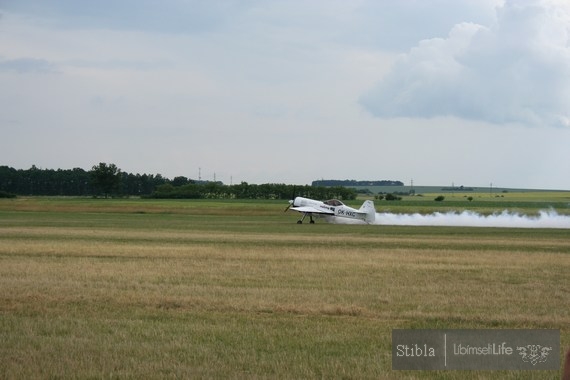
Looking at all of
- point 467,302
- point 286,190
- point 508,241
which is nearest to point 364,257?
point 467,302

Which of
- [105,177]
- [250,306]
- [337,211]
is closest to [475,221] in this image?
[337,211]

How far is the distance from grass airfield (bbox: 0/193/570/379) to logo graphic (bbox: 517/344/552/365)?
0.67 feet

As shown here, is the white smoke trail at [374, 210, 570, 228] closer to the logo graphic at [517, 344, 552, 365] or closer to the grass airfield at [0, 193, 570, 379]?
the grass airfield at [0, 193, 570, 379]

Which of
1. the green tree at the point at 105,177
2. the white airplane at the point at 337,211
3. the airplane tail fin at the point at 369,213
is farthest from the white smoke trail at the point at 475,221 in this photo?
A: the green tree at the point at 105,177

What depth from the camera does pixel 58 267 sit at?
24281mm

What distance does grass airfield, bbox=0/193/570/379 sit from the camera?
11641 millimetres

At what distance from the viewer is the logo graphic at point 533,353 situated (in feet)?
37.1

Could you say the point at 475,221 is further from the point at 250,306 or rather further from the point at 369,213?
the point at 250,306

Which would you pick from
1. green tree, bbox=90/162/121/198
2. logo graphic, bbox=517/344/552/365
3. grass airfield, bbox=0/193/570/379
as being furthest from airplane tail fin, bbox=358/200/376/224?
green tree, bbox=90/162/121/198

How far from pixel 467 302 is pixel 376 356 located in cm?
601

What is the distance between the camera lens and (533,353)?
11477mm

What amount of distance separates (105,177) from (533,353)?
536 feet

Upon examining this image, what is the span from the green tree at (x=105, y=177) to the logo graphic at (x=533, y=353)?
529 feet

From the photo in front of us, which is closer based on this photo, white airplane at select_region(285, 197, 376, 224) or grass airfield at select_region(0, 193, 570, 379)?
grass airfield at select_region(0, 193, 570, 379)
